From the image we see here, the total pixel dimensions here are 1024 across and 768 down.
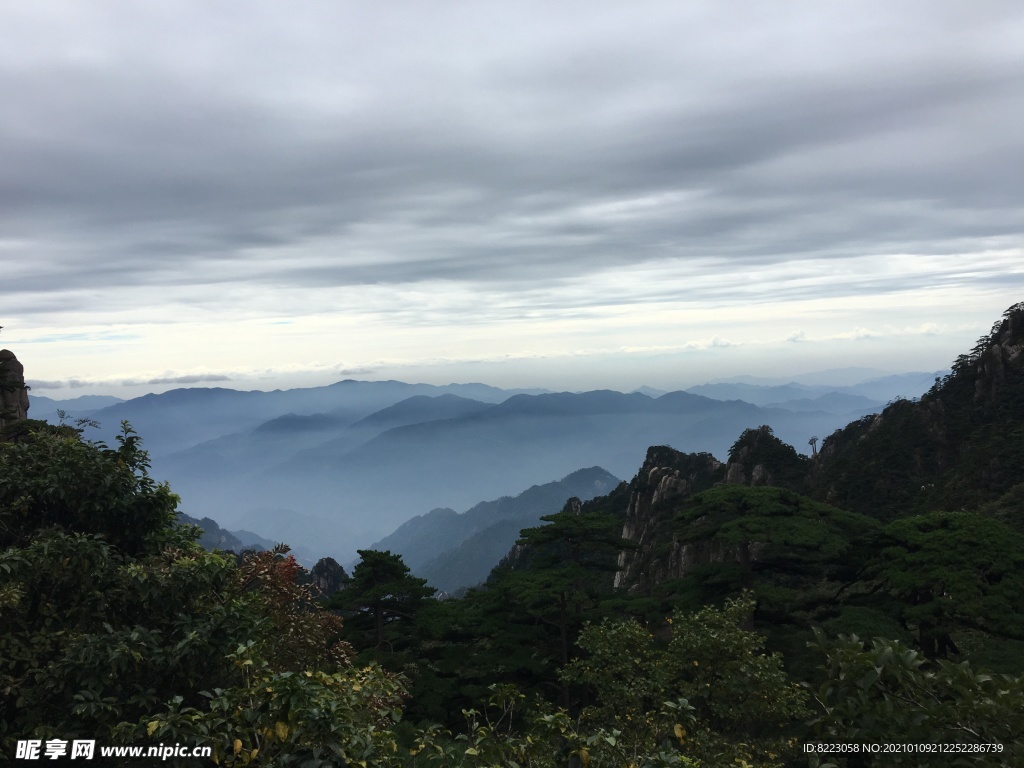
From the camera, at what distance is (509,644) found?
2922 centimetres

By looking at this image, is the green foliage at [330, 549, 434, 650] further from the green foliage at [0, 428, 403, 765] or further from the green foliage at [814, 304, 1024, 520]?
the green foliage at [814, 304, 1024, 520]

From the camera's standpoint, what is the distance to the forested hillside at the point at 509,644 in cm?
740

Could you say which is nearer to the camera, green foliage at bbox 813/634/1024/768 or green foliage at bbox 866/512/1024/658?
green foliage at bbox 813/634/1024/768

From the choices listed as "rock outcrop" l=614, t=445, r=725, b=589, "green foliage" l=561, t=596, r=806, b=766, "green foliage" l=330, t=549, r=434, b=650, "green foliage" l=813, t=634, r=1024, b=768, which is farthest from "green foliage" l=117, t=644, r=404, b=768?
"rock outcrop" l=614, t=445, r=725, b=589

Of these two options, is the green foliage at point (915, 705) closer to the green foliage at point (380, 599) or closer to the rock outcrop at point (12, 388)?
the green foliage at point (380, 599)

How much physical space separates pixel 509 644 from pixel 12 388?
40146 millimetres

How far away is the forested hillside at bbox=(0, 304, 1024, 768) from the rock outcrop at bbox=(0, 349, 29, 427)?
2395 cm

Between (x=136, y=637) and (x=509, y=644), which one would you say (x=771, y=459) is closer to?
(x=509, y=644)

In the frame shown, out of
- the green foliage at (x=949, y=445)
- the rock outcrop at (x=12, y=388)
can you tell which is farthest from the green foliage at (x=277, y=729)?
the green foliage at (x=949, y=445)

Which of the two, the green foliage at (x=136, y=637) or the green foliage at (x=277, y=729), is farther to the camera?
the green foliage at (x=136, y=637)

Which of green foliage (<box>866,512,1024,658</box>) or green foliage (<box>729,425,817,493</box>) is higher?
green foliage (<box>866,512,1024,658</box>)

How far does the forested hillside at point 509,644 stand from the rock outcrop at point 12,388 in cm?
2395

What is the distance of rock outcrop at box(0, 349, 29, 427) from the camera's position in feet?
141

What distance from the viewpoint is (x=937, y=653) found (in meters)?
25.2
